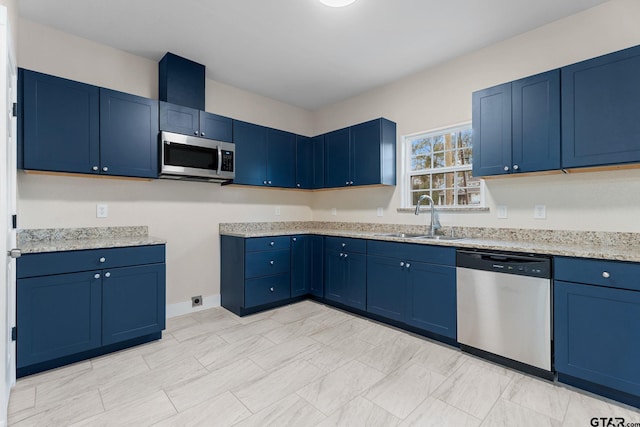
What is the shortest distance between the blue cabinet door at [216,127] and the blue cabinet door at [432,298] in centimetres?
241

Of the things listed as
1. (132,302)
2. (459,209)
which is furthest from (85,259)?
(459,209)

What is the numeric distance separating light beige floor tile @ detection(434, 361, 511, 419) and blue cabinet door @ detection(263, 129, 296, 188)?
2.78 m

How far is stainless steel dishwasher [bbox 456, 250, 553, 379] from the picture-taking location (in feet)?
6.70

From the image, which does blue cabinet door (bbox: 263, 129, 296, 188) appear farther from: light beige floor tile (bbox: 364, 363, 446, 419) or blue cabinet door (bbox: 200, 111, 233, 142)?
light beige floor tile (bbox: 364, 363, 446, 419)

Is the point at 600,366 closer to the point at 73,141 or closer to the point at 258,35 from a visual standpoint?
the point at 258,35

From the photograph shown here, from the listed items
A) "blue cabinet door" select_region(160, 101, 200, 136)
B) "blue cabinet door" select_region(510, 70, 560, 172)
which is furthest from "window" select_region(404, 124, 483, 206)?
"blue cabinet door" select_region(160, 101, 200, 136)

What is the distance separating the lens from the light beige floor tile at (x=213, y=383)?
5.97ft

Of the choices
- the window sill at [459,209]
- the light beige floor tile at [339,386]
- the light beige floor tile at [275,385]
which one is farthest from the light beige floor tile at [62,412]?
the window sill at [459,209]

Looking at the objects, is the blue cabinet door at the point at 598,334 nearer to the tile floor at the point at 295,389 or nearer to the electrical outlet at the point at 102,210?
the tile floor at the point at 295,389

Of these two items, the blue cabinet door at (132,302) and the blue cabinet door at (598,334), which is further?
the blue cabinet door at (132,302)

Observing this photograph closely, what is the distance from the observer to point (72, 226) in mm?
2629

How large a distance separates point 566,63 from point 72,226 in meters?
4.39

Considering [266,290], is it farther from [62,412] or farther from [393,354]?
[62,412]

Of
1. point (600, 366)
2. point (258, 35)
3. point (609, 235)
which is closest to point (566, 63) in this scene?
point (609, 235)
